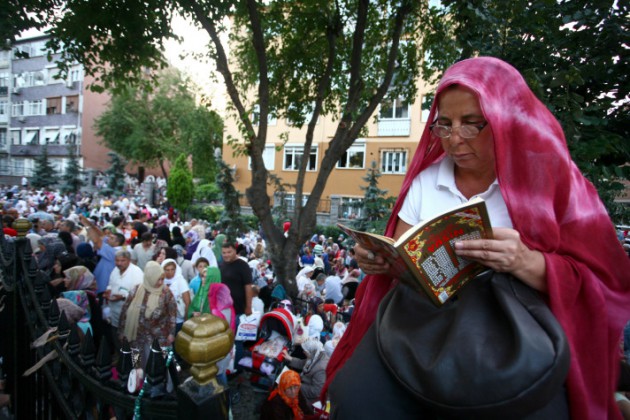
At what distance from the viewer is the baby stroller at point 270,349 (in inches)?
211

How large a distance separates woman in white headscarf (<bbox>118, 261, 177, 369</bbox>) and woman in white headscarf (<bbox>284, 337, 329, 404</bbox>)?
1613 mm

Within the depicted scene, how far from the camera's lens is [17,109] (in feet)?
139

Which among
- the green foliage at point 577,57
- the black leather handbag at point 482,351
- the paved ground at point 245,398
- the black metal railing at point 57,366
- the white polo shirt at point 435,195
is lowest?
the paved ground at point 245,398

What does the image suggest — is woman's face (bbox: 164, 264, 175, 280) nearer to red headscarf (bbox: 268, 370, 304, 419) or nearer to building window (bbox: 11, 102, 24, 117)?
red headscarf (bbox: 268, 370, 304, 419)

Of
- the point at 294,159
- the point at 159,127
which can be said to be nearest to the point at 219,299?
the point at 294,159

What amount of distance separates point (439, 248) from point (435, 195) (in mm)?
397

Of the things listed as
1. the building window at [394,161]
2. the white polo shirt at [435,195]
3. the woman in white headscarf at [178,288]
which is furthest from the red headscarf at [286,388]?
the building window at [394,161]

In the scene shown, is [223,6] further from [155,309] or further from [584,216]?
[584,216]

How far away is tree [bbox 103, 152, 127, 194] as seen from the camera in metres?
28.2

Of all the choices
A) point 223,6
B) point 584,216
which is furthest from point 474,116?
point 223,6

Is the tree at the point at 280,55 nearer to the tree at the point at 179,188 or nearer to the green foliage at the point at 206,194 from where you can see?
the tree at the point at 179,188

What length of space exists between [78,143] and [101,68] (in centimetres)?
3802

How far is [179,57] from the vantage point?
23.4 feet

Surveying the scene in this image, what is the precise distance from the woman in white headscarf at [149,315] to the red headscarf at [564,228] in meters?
4.77
